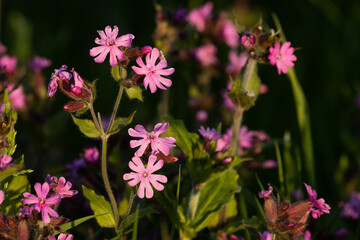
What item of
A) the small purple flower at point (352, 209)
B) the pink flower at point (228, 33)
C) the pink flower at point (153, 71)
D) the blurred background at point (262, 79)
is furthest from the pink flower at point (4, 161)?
the pink flower at point (228, 33)

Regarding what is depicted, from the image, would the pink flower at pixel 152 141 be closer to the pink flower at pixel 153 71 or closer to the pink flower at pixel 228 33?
the pink flower at pixel 153 71

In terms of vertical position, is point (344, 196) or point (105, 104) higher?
point (105, 104)

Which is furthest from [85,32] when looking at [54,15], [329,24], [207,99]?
[329,24]

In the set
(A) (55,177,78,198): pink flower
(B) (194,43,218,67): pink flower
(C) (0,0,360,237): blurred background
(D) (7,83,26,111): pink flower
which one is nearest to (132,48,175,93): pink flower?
(A) (55,177,78,198): pink flower

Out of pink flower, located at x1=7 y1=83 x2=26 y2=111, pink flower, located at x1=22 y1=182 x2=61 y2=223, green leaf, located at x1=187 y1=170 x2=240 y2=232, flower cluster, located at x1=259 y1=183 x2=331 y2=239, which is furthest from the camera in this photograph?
pink flower, located at x1=7 y1=83 x2=26 y2=111

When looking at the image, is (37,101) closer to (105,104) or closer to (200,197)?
(105,104)

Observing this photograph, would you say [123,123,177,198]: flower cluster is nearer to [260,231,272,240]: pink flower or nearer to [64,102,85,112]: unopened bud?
[64,102,85,112]: unopened bud
